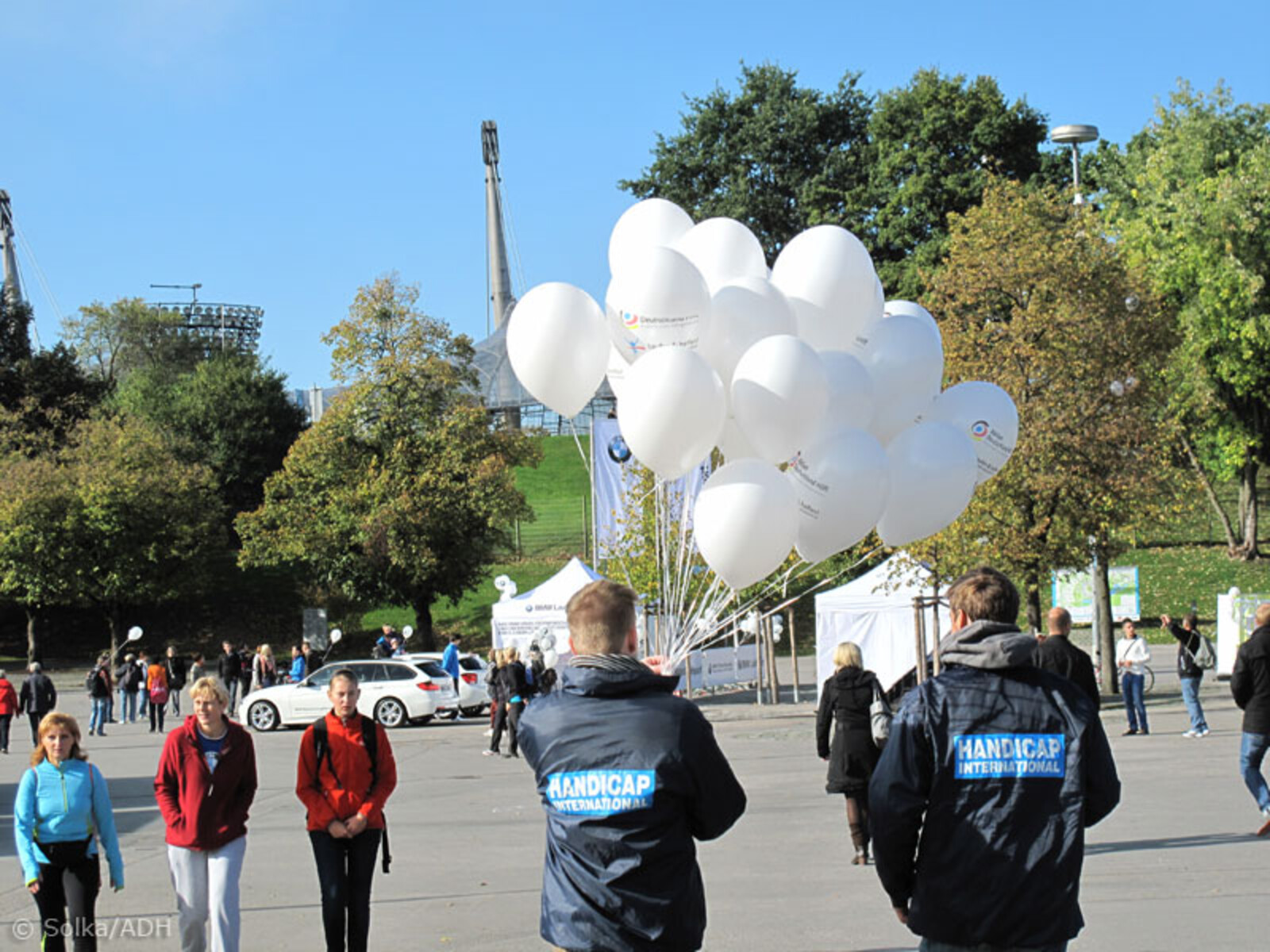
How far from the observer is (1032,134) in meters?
48.9

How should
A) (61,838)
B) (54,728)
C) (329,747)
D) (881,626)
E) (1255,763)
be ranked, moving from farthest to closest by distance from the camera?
(881,626)
(1255,763)
(329,747)
(54,728)
(61,838)

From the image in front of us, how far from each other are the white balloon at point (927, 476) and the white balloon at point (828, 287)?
87 cm

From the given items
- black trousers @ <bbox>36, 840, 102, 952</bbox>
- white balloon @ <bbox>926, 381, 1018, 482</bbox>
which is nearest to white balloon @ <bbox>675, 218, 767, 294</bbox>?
white balloon @ <bbox>926, 381, 1018, 482</bbox>

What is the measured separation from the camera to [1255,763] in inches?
410

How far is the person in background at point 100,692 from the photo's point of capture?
83.8ft

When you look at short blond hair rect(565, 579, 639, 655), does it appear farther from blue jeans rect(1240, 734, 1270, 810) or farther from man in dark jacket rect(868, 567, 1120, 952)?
blue jeans rect(1240, 734, 1270, 810)

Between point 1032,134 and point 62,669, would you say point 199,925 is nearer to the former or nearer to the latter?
point 62,669

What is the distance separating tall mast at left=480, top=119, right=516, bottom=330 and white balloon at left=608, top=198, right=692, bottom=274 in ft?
277

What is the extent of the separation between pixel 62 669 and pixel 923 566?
3418 cm

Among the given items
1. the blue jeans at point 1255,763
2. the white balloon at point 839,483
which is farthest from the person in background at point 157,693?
the blue jeans at point 1255,763

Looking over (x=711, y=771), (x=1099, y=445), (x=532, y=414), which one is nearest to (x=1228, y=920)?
(x=711, y=771)

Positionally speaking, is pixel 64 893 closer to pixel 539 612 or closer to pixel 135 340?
pixel 539 612

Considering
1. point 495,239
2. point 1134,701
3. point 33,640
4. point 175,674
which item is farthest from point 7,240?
point 1134,701

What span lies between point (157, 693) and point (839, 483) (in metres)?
21.0
